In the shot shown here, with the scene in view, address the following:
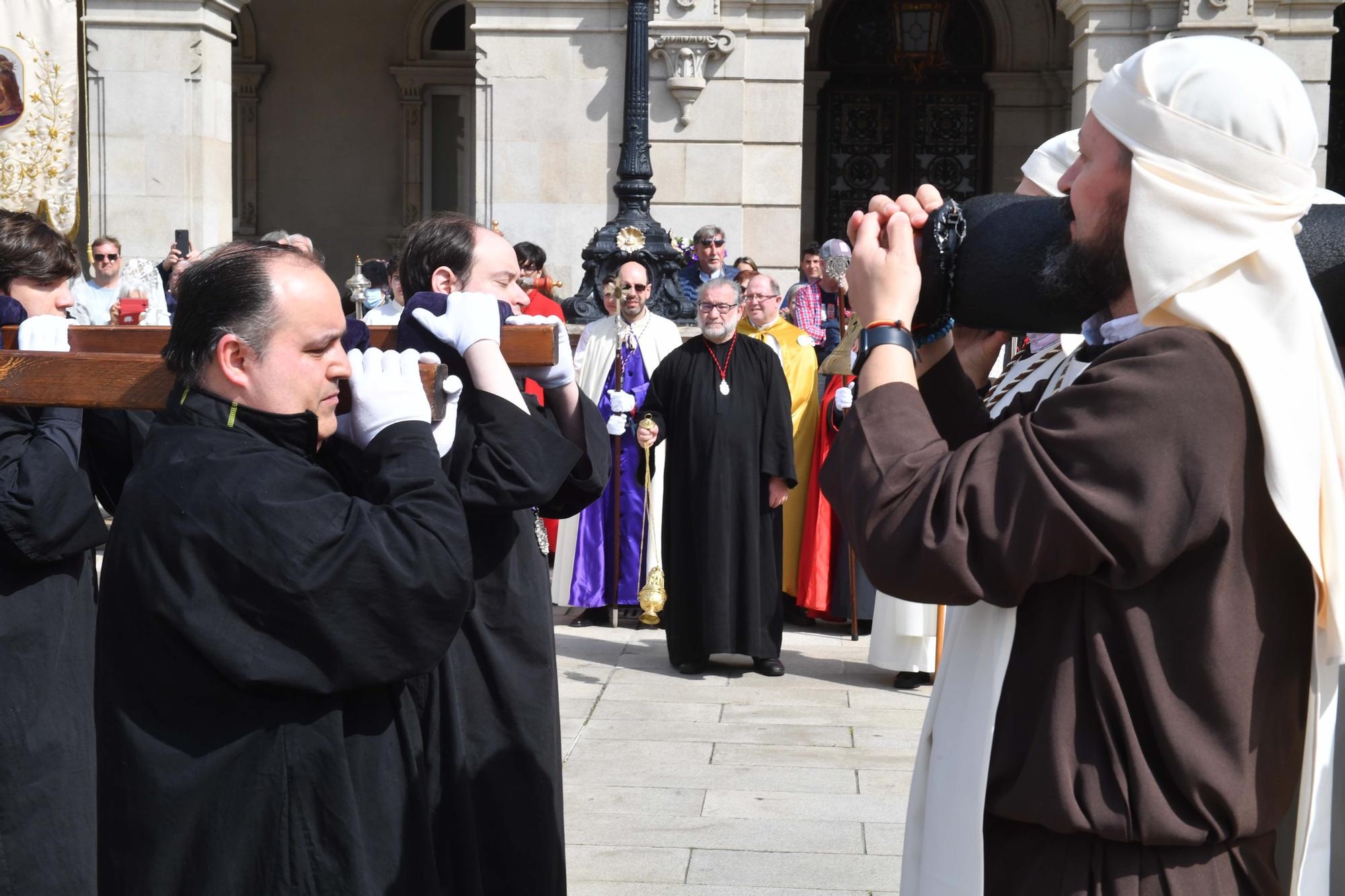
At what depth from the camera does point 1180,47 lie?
1.79 metres

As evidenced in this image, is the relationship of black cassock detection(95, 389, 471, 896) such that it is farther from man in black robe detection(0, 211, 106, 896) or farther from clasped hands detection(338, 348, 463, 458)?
man in black robe detection(0, 211, 106, 896)

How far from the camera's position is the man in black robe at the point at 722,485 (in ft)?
23.3

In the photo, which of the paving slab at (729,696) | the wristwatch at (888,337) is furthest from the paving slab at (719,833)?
the wristwatch at (888,337)

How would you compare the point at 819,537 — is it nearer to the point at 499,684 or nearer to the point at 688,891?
the point at 688,891

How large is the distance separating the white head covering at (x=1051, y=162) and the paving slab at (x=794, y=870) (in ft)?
7.02

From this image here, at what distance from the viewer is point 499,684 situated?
10.2ft

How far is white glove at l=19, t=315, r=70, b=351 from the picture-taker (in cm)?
306

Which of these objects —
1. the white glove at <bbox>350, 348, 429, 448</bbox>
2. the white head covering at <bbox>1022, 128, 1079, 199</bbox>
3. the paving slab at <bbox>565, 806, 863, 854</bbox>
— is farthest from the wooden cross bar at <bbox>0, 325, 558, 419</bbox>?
the paving slab at <bbox>565, 806, 863, 854</bbox>

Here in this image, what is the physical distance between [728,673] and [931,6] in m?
11.1

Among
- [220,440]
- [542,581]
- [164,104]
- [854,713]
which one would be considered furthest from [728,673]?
[164,104]

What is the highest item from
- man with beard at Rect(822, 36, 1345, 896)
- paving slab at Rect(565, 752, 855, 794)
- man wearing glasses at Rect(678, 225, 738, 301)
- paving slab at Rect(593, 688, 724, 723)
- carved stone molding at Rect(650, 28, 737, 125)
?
carved stone molding at Rect(650, 28, 737, 125)

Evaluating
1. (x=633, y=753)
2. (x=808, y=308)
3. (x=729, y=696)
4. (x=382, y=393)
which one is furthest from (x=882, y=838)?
(x=808, y=308)

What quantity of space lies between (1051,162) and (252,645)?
77.0 inches

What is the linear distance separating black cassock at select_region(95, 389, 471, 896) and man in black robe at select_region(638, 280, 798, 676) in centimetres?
494
